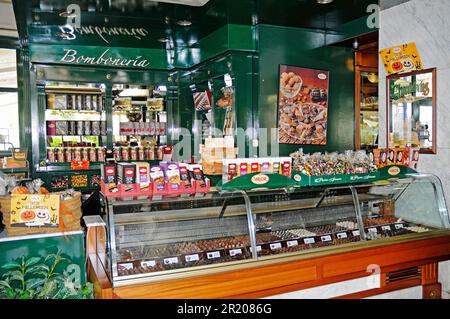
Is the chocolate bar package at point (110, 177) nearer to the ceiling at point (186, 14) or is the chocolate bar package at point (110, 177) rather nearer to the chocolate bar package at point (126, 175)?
the chocolate bar package at point (126, 175)

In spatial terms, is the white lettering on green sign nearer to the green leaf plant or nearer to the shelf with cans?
the shelf with cans

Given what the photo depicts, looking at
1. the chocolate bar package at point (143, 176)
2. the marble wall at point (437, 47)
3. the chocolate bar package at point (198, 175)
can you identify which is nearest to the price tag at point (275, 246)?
the chocolate bar package at point (198, 175)

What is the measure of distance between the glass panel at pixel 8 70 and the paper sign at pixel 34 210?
17.4ft

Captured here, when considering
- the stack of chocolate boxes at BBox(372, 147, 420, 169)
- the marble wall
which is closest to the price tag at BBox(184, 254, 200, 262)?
the stack of chocolate boxes at BBox(372, 147, 420, 169)

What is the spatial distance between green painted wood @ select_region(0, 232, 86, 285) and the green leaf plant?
0.04m

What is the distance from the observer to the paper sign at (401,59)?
4.06m

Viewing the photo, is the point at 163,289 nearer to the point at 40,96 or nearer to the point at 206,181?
the point at 206,181

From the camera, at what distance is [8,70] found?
6.99 metres

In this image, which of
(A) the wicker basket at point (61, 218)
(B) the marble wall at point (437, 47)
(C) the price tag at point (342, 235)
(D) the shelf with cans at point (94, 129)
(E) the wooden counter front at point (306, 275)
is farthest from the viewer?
(D) the shelf with cans at point (94, 129)

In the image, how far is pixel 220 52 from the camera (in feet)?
18.7

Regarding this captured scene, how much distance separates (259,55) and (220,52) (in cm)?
56

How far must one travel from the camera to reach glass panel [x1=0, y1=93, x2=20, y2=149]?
23.0ft

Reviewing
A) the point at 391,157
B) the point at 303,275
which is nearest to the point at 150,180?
the point at 303,275
